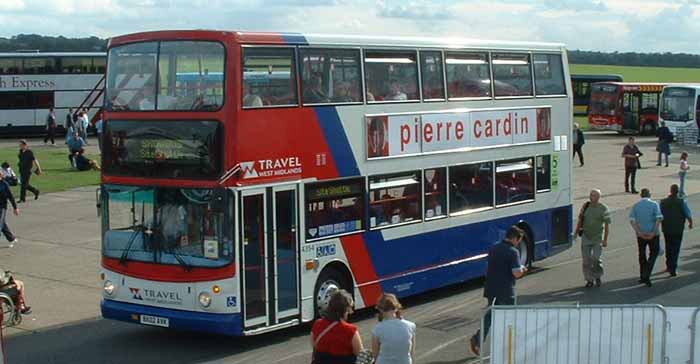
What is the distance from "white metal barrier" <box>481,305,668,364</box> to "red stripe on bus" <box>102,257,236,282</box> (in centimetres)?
440

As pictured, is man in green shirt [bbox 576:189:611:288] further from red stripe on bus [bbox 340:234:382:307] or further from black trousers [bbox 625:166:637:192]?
black trousers [bbox 625:166:637:192]

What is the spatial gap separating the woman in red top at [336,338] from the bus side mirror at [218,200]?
4.45 metres

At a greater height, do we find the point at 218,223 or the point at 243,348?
the point at 218,223

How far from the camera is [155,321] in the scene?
13164 mm

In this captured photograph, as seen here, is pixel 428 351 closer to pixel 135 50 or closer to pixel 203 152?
pixel 203 152

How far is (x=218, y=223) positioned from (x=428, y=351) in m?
3.02

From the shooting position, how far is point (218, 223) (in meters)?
12.8

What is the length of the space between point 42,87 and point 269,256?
138ft

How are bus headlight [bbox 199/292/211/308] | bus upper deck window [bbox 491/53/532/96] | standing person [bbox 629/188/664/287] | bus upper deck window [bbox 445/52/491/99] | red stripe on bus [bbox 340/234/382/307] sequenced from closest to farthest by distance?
bus headlight [bbox 199/292/211/308] < red stripe on bus [bbox 340/234/382/307] < bus upper deck window [bbox 445/52/491/99] < standing person [bbox 629/188/664/287] < bus upper deck window [bbox 491/53/532/96]

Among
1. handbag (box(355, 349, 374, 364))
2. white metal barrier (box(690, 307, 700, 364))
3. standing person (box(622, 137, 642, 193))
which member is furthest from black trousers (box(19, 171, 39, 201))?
white metal barrier (box(690, 307, 700, 364))

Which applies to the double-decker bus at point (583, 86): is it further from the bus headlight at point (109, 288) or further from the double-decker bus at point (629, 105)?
the bus headlight at point (109, 288)

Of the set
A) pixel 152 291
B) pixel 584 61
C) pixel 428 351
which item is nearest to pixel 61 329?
pixel 152 291

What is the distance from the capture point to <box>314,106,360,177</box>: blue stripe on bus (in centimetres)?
1416

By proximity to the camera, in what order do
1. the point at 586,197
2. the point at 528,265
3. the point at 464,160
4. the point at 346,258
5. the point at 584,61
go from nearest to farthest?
the point at 346,258 < the point at 464,160 < the point at 528,265 < the point at 586,197 < the point at 584,61
